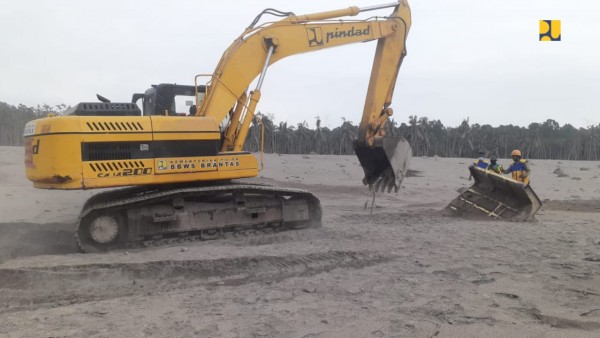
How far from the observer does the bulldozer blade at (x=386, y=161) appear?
917cm

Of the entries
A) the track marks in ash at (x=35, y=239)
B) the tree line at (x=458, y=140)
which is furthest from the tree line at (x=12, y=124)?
the track marks in ash at (x=35, y=239)

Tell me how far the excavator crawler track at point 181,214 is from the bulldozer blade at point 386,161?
→ 5.40 ft

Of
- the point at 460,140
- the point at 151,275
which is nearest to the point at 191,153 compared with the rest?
the point at 151,275

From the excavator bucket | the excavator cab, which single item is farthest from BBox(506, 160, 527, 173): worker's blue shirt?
the excavator cab

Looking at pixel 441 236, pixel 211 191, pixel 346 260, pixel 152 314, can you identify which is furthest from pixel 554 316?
pixel 211 191

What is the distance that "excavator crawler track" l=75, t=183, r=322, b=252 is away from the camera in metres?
7.27

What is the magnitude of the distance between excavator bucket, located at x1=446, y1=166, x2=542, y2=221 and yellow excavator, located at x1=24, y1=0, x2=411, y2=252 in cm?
255

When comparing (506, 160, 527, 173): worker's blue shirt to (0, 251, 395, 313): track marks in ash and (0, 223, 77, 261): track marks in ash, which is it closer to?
(0, 251, 395, 313): track marks in ash

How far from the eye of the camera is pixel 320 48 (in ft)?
29.8

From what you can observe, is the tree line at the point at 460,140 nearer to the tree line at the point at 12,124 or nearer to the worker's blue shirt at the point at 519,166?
the tree line at the point at 12,124

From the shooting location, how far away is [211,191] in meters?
7.66

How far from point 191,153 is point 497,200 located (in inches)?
274

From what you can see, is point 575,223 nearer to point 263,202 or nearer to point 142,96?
point 263,202

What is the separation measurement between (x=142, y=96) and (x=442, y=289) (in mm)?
6167
